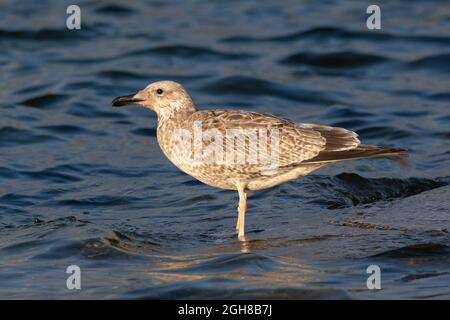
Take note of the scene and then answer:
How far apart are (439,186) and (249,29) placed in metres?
7.77

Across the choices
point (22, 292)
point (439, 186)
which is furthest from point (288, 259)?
point (439, 186)

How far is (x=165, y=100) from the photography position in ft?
28.6

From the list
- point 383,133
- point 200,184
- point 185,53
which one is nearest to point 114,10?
point 185,53

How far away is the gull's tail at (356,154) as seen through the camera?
8.07 meters

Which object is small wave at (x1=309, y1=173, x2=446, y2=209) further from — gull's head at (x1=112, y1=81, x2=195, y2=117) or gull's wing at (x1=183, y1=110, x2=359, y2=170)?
gull's head at (x1=112, y1=81, x2=195, y2=117)

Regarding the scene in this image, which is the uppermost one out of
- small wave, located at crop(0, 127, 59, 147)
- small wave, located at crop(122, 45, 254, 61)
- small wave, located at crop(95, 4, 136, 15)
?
small wave, located at crop(95, 4, 136, 15)

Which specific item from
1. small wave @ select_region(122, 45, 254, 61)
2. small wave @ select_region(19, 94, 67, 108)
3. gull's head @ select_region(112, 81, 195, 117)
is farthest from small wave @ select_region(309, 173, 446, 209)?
small wave @ select_region(122, 45, 254, 61)

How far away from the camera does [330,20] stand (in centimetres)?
1780

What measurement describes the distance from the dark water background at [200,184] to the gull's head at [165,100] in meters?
1.03

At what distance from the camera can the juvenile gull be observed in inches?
323

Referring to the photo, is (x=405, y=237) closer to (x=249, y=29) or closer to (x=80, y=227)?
(x=80, y=227)

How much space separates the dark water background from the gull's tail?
24.5 inches

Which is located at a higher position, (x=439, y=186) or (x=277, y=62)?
(x=277, y=62)

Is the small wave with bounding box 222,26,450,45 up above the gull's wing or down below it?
above
